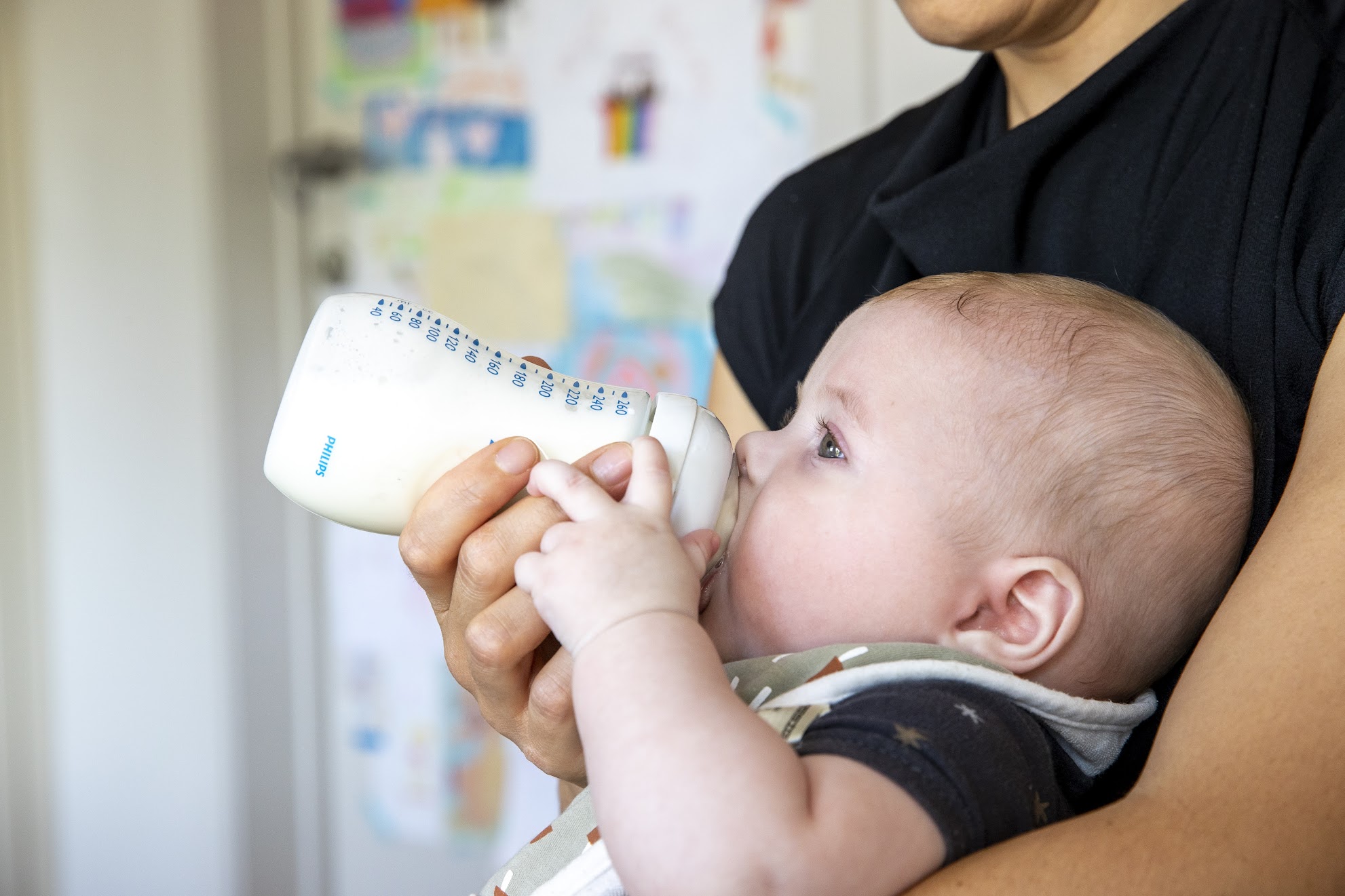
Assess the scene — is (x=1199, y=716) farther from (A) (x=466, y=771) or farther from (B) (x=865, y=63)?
(A) (x=466, y=771)

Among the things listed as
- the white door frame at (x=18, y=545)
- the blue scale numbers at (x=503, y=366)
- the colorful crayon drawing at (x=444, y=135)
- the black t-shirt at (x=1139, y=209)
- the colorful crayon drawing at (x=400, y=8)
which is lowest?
the white door frame at (x=18, y=545)

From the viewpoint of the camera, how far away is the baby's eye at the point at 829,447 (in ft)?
2.39

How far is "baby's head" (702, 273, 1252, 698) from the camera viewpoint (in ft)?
2.22

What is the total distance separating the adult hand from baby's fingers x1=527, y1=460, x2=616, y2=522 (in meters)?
0.01

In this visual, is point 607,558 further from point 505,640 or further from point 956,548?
point 956,548

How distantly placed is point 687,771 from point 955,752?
14 centimetres

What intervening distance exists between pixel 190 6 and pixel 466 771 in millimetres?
1541

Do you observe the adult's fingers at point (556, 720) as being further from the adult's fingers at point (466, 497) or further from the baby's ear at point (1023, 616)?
the baby's ear at point (1023, 616)

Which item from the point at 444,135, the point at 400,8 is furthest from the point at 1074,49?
the point at 400,8

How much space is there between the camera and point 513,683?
0.73m

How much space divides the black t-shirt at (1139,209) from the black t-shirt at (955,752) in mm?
187

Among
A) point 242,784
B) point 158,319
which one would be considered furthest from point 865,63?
point 242,784

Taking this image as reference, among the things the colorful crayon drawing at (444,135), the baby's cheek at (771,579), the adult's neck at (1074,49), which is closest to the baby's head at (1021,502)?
the baby's cheek at (771,579)

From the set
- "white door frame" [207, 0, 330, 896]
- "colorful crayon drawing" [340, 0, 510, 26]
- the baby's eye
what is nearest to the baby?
the baby's eye
